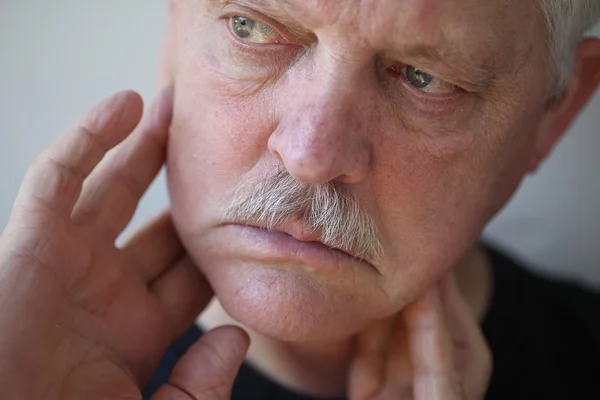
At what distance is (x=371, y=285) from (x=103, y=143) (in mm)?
466

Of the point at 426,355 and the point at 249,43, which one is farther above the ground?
the point at 249,43

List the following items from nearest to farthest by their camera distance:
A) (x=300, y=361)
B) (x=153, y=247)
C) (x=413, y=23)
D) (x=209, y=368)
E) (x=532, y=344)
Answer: (x=413, y=23) < (x=209, y=368) < (x=153, y=247) < (x=300, y=361) < (x=532, y=344)

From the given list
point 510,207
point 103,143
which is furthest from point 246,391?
point 510,207

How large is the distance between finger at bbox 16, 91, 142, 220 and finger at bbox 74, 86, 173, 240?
41mm

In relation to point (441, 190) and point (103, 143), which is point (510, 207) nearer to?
point (441, 190)

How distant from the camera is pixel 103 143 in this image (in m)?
1.12

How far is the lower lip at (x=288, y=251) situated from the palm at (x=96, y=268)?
0.78 feet

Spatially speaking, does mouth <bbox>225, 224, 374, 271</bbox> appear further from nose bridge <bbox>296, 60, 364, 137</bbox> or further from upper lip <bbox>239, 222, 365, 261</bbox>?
nose bridge <bbox>296, 60, 364, 137</bbox>

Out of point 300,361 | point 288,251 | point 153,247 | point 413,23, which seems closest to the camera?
point 413,23

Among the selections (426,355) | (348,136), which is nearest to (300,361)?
(426,355)

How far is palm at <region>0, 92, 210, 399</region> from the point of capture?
39.1 inches

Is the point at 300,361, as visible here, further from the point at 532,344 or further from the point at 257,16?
the point at 257,16

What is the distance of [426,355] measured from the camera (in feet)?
4.00

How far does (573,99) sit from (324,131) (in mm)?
565
